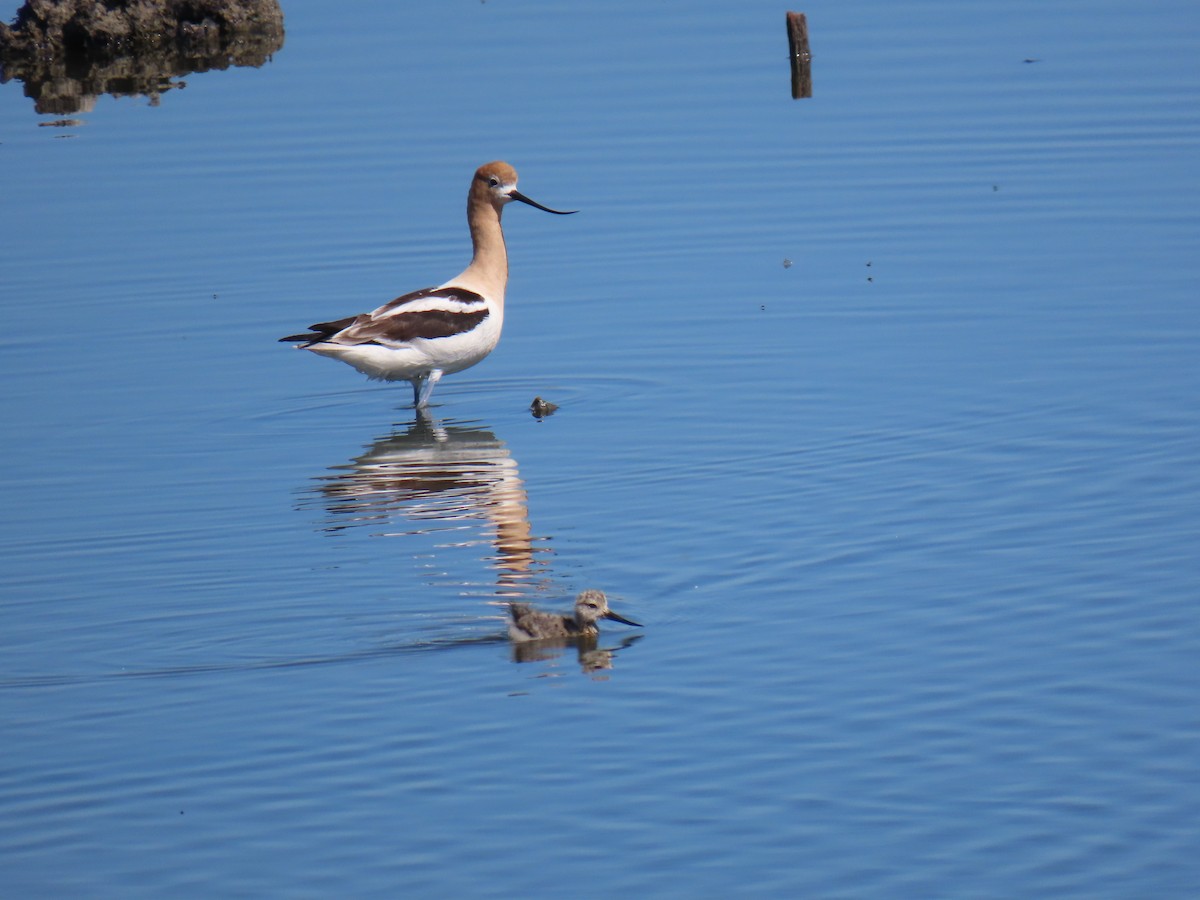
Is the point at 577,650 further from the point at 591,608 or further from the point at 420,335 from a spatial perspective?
the point at 420,335

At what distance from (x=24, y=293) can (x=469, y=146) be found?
5940mm

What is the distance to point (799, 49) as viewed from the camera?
82.4 feet

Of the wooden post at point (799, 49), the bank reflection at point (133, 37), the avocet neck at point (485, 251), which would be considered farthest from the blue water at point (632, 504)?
the bank reflection at point (133, 37)

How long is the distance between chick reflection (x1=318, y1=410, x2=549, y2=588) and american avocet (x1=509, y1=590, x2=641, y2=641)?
0.76 meters

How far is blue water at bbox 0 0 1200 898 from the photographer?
765 cm

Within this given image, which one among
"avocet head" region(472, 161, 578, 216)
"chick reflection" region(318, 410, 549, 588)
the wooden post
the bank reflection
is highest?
the bank reflection

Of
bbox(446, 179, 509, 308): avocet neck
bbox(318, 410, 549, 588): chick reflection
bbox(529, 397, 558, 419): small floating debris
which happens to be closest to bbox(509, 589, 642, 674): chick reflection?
bbox(318, 410, 549, 588): chick reflection

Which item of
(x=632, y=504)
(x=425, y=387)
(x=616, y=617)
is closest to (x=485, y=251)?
(x=425, y=387)

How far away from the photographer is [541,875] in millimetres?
7250

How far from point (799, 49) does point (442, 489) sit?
1416 cm

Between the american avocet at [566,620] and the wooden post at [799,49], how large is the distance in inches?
643

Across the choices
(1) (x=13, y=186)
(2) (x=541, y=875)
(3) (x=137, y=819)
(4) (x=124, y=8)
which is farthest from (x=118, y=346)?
(4) (x=124, y=8)

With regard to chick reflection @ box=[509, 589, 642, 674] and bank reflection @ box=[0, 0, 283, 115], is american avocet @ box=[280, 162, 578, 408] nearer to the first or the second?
chick reflection @ box=[509, 589, 642, 674]

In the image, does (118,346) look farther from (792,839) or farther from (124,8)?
(124,8)
